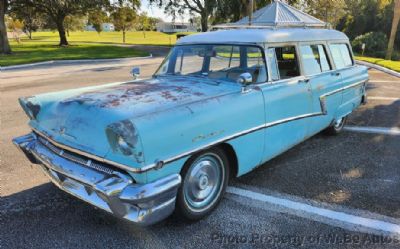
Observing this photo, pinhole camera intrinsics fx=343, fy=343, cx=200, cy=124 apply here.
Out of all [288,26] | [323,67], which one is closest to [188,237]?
[323,67]

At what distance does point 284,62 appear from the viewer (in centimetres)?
429

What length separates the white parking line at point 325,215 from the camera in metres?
3.15

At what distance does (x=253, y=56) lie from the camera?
3.95 meters


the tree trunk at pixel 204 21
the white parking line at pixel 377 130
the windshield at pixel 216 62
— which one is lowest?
the white parking line at pixel 377 130

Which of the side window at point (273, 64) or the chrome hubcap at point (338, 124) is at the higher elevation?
the side window at point (273, 64)

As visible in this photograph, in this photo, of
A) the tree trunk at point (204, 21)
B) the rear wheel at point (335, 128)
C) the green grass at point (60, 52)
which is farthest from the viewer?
the tree trunk at point (204, 21)

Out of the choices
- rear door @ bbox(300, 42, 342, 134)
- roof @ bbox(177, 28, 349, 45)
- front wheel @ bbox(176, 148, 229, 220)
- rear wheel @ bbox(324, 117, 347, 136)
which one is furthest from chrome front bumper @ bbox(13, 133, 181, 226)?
rear wheel @ bbox(324, 117, 347, 136)

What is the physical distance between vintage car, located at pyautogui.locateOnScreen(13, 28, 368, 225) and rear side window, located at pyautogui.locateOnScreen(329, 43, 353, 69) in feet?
1.53

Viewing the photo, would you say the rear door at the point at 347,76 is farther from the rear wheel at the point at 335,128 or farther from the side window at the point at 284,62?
the side window at the point at 284,62

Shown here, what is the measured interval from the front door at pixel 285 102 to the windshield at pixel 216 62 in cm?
17

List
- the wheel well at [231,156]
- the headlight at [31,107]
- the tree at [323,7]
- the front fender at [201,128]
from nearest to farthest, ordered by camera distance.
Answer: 1. the front fender at [201,128]
2. the wheel well at [231,156]
3. the headlight at [31,107]
4. the tree at [323,7]

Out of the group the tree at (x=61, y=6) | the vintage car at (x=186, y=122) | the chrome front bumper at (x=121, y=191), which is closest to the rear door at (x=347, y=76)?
the vintage car at (x=186, y=122)

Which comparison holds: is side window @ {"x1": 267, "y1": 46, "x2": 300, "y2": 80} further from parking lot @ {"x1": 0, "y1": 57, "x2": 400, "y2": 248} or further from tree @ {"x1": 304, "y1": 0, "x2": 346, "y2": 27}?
tree @ {"x1": 304, "y1": 0, "x2": 346, "y2": 27}

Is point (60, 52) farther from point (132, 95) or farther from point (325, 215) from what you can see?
point (325, 215)
